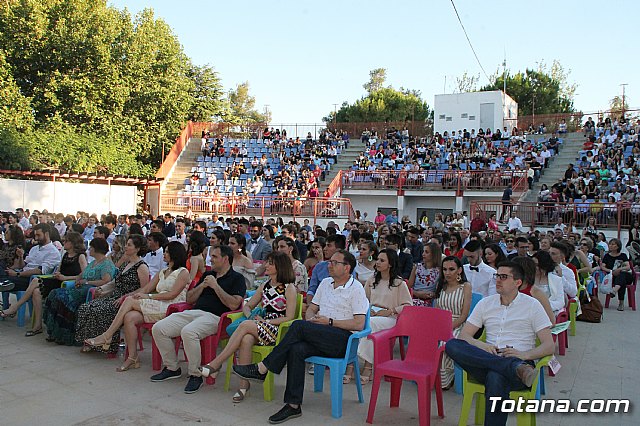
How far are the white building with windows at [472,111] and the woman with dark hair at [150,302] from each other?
28.3m

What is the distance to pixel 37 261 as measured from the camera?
310 inches

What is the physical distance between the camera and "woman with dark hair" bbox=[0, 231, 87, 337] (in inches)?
283

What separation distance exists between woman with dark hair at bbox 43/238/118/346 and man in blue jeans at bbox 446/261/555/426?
4.41m

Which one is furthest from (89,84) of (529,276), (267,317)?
(529,276)

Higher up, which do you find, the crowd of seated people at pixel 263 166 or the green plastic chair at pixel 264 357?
the crowd of seated people at pixel 263 166

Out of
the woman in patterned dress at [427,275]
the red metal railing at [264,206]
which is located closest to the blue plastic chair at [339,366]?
the woman in patterned dress at [427,275]

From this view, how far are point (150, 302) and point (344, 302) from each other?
2.21 m

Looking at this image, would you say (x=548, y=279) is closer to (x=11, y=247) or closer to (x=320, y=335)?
(x=320, y=335)

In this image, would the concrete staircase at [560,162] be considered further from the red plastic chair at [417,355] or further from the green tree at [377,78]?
the green tree at [377,78]

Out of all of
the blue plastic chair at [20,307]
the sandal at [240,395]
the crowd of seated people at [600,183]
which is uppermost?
the crowd of seated people at [600,183]

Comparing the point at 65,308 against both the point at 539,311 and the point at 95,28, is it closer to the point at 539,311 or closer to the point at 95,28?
the point at 539,311

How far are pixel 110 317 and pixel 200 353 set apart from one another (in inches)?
58.2

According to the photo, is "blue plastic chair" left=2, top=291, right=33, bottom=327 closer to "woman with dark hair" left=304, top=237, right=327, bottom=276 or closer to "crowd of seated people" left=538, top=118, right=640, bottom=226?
"woman with dark hair" left=304, top=237, right=327, bottom=276

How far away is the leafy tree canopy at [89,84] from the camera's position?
26562 mm
